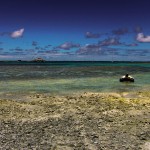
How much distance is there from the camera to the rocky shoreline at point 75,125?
13.9 m

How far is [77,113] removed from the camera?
21188mm

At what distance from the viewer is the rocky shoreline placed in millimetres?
13875

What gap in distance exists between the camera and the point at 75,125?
17438mm

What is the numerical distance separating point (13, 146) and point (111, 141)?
16.0 feet

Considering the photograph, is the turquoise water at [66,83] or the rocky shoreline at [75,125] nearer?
the rocky shoreline at [75,125]

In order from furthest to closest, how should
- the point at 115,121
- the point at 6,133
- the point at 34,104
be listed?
the point at 34,104 < the point at 115,121 < the point at 6,133

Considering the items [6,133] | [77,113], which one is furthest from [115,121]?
[6,133]

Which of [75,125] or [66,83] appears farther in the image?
[66,83]

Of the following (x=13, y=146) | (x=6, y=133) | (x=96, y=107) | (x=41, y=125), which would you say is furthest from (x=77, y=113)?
(x=13, y=146)

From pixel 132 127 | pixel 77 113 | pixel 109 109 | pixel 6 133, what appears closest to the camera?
pixel 6 133

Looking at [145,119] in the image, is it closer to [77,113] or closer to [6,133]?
[77,113]

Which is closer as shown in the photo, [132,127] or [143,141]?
[143,141]

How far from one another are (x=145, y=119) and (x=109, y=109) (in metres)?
4.00

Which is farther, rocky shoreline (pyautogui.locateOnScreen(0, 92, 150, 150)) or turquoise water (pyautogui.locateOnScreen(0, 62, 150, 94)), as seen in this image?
turquoise water (pyautogui.locateOnScreen(0, 62, 150, 94))
